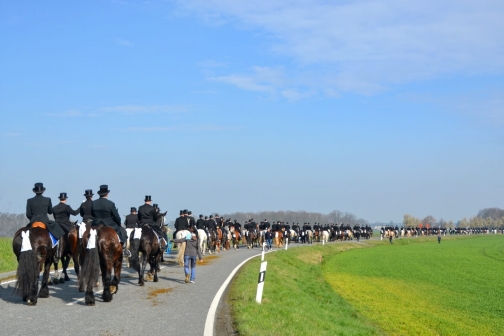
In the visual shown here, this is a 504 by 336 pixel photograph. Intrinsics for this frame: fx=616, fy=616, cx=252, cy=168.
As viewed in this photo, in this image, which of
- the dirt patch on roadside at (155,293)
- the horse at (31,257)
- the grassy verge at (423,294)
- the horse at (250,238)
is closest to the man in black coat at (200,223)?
the grassy verge at (423,294)

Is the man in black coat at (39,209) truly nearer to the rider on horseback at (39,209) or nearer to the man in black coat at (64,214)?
the rider on horseback at (39,209)

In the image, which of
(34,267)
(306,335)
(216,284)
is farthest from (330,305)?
(34,267)

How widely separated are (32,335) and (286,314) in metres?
5.84

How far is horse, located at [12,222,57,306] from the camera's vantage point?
12320mm

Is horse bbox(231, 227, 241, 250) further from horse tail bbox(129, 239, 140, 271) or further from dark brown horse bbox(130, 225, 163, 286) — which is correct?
horse tail bbox(129, 239, 140, 271)

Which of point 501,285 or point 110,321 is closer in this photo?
point 110,321

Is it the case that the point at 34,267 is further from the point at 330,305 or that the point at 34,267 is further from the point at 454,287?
the point at 454,287

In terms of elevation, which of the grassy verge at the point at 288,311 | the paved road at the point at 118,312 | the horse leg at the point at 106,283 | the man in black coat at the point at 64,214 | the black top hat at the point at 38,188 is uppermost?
the black top hat at the point at 38,188

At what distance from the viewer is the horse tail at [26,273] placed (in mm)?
12320

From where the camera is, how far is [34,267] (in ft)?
41.1

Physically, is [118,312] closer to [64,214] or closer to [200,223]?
[64,214]

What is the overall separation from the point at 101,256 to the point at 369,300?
13543mm

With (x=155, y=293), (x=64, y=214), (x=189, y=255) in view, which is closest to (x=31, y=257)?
(x=64, y=214)

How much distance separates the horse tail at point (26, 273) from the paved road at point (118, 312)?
0.31 metres
